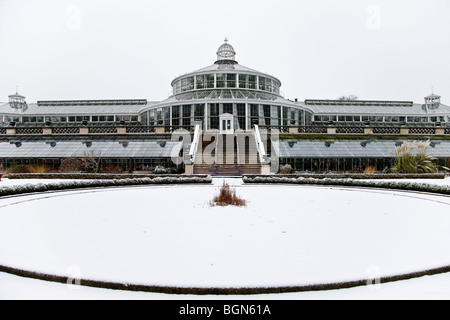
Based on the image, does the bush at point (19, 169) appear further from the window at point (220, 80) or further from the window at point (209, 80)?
the window at point (220, 80)

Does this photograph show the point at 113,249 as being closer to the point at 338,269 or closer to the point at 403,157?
the point at 338,269

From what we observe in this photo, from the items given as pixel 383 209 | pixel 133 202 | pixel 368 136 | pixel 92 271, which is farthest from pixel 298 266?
pixel 368 136

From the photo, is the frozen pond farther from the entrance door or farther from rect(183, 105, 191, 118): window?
rect(183, 105, 191, 118): window

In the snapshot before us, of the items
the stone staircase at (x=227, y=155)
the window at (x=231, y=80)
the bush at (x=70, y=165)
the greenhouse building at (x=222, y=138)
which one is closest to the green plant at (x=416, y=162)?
the greenhouse building at (x=222, y=138)

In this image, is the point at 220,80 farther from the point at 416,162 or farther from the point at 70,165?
the point at 416,162

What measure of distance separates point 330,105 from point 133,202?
5507 cm

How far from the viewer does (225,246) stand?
23.2 feet

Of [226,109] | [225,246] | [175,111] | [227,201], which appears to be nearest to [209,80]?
[175,111]

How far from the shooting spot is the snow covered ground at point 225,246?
5.20 m

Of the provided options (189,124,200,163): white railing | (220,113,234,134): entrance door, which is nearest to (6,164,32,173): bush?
(189,124,200,163): white railing

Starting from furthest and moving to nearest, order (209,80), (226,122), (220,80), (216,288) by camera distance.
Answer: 1. (209,80)
2. (220,80)
3. (226,122)
4. (216,288)

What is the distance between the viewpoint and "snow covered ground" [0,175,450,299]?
205 inches

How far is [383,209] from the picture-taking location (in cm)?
1198

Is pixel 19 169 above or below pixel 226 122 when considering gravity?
below
